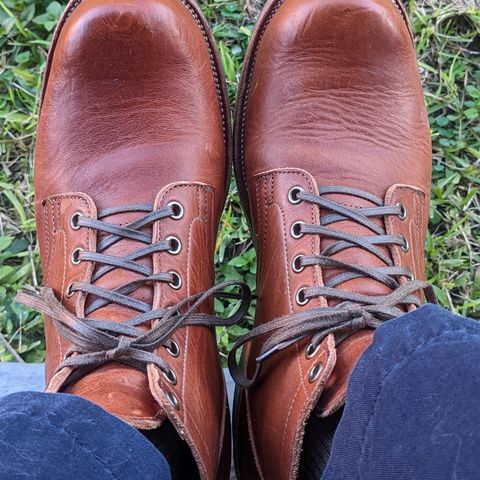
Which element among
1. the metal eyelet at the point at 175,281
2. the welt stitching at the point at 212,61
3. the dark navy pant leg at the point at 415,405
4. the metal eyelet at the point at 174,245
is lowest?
the metal eyelet at the point at 175,281

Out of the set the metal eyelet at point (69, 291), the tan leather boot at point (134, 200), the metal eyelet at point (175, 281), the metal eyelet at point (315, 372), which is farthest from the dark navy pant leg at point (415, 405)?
the metal eyelet at point (69, 291)

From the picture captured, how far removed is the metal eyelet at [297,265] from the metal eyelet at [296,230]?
0.12 ft

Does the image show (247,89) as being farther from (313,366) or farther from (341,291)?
(313,366)

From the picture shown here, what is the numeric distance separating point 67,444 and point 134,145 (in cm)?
56

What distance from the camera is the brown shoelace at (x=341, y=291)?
0.90 meters

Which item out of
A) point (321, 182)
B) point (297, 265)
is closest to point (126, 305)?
point (297, 265)

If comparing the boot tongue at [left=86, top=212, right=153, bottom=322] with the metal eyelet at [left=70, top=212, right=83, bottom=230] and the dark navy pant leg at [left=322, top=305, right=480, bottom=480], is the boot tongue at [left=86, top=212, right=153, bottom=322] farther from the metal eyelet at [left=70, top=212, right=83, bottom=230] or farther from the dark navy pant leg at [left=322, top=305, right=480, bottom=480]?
the dark navy pant leg at [left=322, top=305, right=480, bottom=480]

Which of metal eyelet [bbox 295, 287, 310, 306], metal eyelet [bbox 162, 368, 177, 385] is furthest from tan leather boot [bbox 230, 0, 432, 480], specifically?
metal eyelet [bbox 162, 368, 177, 385]

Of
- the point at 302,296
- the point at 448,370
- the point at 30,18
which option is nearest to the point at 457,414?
the point at 448,370

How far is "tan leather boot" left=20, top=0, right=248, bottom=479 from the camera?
0.91 m

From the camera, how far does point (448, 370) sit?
601 millimetres

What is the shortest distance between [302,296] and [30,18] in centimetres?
78

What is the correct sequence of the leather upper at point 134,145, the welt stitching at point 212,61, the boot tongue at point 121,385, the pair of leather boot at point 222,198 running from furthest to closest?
the welt stitching at point 212,61 < the leather upper at point 134,145 < the pair of leather boot at point 222,198 < the boot tongue at point 121,385

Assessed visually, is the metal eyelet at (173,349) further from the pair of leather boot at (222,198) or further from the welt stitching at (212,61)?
the welt stitching at (212,61)
